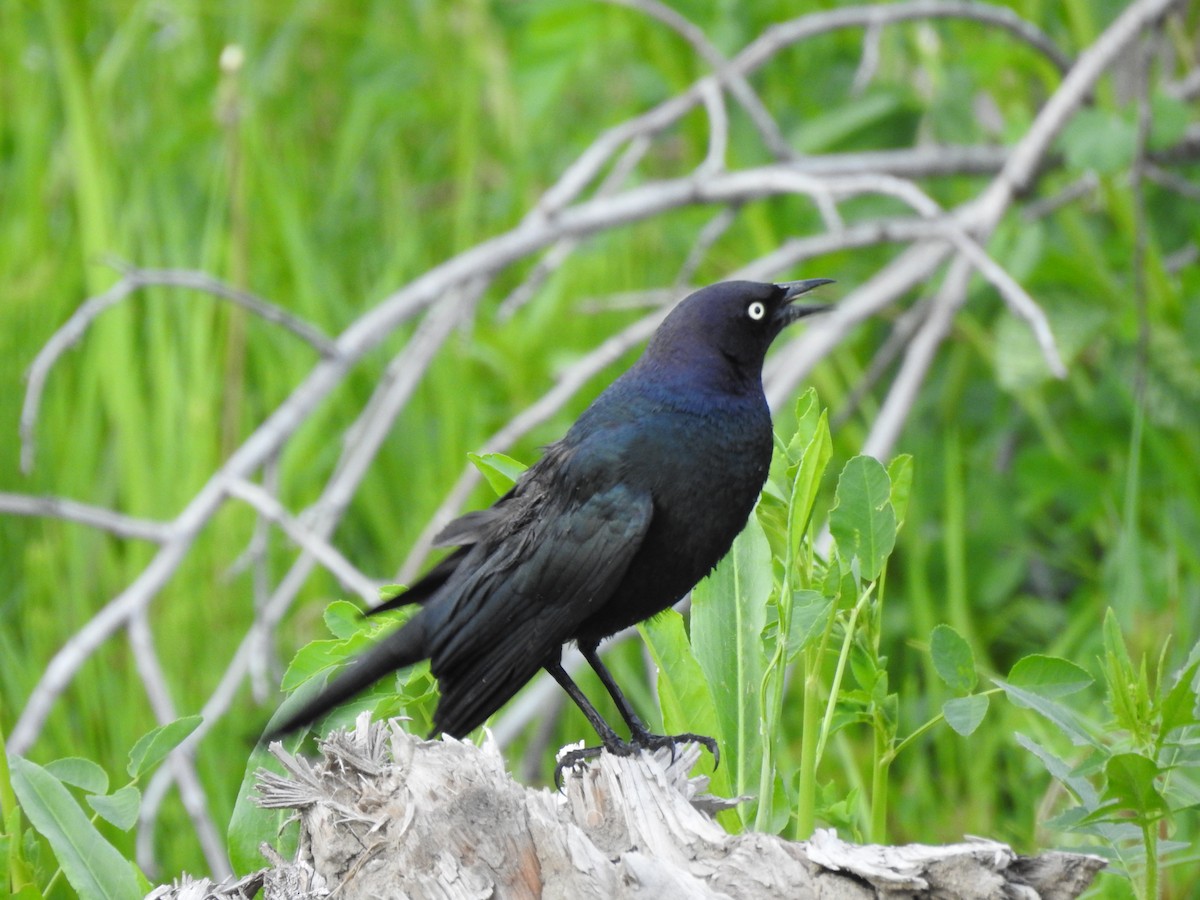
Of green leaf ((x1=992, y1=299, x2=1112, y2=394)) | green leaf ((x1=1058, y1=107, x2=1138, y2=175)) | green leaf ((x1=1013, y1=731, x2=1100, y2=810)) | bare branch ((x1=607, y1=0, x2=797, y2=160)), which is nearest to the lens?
green leaf ((x1=1013, y1=731, x2=1100, y2=810))

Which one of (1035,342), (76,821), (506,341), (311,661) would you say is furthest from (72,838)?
(1035,342)

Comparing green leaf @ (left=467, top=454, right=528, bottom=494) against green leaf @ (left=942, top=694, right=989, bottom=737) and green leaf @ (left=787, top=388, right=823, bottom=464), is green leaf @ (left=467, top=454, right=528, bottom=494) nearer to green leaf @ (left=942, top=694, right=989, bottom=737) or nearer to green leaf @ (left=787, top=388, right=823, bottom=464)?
green leaf @ (left=787, top=388, right=823, bottom=464)

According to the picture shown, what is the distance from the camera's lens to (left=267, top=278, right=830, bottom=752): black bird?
8.16 ft

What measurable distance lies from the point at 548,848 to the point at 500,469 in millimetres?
923

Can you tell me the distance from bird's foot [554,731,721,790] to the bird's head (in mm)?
721

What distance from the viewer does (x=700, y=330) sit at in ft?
9.39

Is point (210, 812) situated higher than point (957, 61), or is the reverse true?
point (957, 61)

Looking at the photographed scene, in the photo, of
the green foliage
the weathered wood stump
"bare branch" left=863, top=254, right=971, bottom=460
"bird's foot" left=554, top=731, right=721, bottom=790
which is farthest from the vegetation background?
the weathered wood stump

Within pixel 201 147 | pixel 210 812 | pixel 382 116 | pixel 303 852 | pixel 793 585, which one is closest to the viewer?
pixel 303 852

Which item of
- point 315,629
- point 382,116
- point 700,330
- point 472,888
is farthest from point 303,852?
point 382,116

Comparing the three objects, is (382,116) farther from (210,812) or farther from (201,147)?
(210,812)

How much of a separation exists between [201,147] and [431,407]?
1601mm

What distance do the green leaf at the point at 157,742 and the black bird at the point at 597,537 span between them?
16.1 inches

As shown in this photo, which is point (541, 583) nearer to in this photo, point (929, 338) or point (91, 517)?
point (91, 517)
